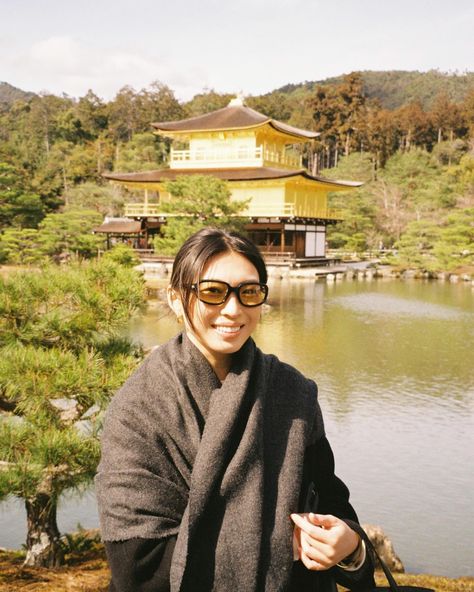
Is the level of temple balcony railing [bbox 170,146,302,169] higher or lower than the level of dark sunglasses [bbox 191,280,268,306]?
higher

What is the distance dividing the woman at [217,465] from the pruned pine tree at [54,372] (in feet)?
4.21

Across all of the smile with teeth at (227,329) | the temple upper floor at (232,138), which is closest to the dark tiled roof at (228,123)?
the temple upper floor at (232,138)

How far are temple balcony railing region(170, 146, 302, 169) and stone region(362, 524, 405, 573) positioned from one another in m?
19.4

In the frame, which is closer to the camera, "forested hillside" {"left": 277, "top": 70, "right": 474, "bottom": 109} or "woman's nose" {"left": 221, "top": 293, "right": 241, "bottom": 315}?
"woman's nose" {"left": 221, "top": 293, "right": 241, "bottom": 315}

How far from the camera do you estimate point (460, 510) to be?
3643mm

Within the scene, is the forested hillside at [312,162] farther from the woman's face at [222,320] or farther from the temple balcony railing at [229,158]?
the woman's face at [222,320]

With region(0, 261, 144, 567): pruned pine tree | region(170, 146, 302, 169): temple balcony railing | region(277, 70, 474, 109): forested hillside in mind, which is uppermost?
region(277, 70, 474, 109): forested hillside

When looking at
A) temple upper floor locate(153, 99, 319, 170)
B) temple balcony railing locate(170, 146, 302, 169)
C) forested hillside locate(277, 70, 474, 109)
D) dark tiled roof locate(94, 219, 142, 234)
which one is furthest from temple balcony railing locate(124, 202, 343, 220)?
forested hillside locate(277, 70, 474, 109)

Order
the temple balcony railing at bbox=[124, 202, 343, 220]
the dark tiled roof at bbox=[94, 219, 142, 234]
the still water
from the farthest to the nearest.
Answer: the dark tiled roof at bbox=[94, 219, 142, 234], the temple balcony railing at bbox=[124, 202, 343, 220], the still water

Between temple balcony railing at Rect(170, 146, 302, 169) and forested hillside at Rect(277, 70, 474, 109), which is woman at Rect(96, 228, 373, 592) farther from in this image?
forested hillside at Rect(277, 70, 474, 109)

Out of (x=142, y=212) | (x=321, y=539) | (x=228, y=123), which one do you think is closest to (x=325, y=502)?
(x=321, y=539)

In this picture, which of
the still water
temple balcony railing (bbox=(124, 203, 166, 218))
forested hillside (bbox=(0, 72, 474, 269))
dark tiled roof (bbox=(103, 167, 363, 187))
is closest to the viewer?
the still water

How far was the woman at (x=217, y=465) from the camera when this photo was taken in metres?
0.96

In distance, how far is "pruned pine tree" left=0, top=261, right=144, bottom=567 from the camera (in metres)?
2.21
